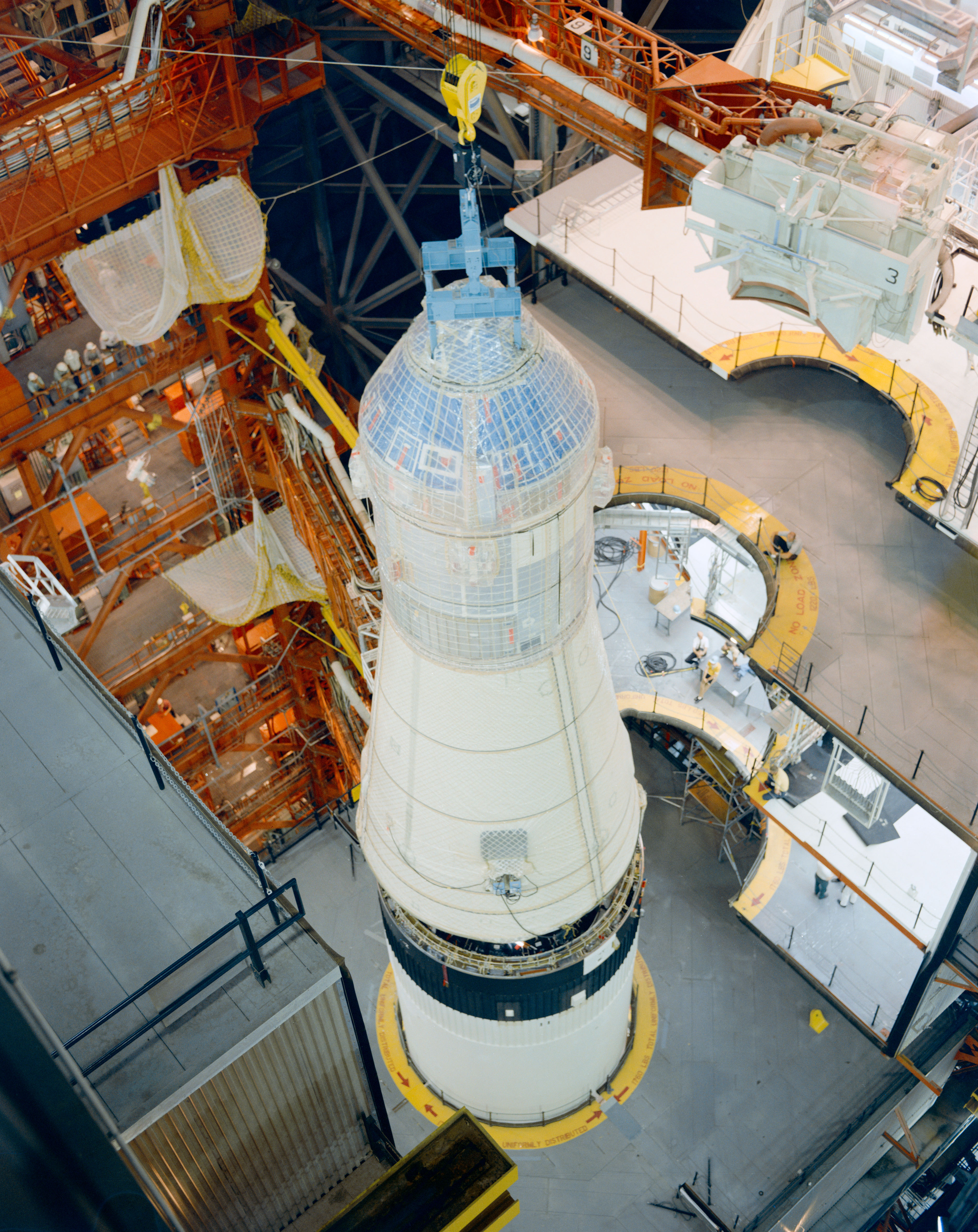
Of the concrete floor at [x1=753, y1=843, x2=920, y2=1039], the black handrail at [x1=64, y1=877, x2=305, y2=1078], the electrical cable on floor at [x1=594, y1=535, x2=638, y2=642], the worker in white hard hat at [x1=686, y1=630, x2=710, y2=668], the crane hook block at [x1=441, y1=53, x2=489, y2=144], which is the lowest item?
the concrete floor at [x1=753, y1=843, x2=920, y2=1039]

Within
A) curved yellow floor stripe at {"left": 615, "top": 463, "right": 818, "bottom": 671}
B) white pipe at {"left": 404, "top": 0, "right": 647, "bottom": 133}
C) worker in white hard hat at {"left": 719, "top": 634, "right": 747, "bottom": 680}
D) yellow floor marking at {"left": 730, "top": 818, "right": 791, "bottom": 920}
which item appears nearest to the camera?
curved yellow floor stripe at {"left": 615, "top": 463, "right": 818, "bottom": 671}

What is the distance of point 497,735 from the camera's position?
2031cm

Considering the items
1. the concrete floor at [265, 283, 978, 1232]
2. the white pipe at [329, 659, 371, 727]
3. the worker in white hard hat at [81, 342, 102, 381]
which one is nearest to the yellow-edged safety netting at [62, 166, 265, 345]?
the worker in white hard hat at [81, 342, 102, 381]

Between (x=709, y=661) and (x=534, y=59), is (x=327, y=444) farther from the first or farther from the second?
(x=709, y=661)

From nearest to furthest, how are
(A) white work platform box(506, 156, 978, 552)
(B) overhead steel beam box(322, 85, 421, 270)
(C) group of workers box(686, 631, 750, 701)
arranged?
(A) white work platform box(506, 156, 978, 552), (C) group of workers box(686, 631, 750, 701), (B) overhead steel beam box(322, 85, 421, 270)

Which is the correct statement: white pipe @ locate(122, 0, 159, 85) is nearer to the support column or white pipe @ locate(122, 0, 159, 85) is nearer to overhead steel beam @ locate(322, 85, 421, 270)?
the support column

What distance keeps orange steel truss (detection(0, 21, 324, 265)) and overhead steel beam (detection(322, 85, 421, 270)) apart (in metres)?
11.6

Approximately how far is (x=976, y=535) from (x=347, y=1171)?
19.2m

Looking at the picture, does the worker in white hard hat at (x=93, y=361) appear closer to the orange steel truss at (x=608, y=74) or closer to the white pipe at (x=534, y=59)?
the orange steel truss at (x=608, y=74)

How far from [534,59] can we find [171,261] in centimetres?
1003

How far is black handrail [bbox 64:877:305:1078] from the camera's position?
17656 millimetres

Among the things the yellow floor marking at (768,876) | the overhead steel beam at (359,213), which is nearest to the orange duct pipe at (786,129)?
the yellow floor marking at (768,876)

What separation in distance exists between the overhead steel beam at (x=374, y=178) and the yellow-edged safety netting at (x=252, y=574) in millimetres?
12309

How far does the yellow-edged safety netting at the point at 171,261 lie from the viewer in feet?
104
